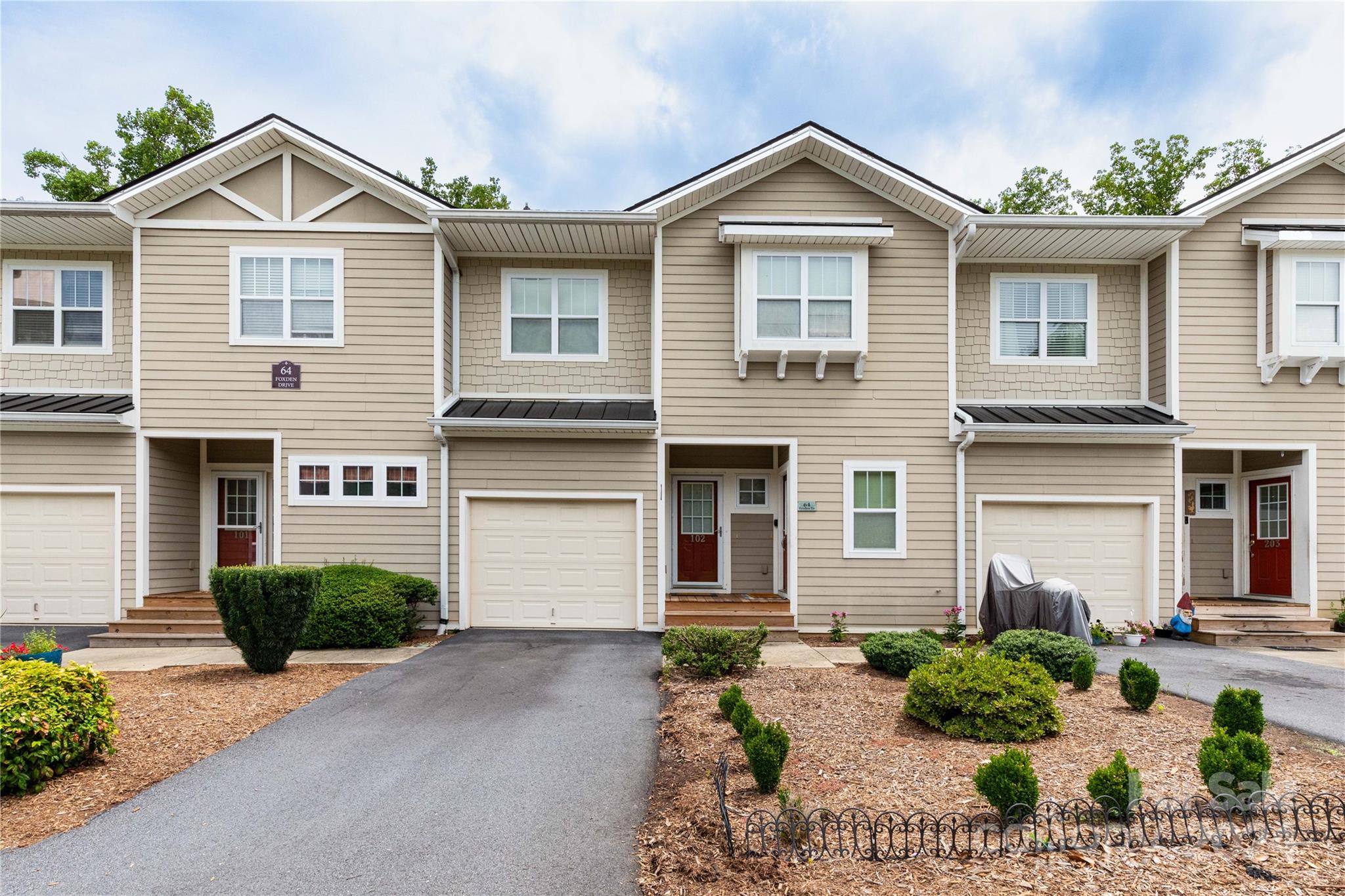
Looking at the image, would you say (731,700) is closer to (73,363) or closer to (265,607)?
(265,607)

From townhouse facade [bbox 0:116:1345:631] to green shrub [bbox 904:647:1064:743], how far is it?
17.4 ft

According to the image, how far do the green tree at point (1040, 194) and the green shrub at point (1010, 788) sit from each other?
20.9 metres

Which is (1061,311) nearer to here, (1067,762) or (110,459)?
(1067,762)

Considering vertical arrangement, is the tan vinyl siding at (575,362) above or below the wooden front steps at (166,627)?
above

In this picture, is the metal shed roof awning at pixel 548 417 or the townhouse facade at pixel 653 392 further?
the townhouse facade at pixel 653 392

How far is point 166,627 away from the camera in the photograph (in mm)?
10672

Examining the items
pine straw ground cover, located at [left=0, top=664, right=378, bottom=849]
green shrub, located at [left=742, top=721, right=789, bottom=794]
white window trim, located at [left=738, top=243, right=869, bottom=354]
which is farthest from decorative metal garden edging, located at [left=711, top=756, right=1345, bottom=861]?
white window trim, located at [left=738, top=243, right=869, bottom=354]

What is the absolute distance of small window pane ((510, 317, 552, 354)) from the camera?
1215 centimetres

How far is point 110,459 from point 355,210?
525 centimetres

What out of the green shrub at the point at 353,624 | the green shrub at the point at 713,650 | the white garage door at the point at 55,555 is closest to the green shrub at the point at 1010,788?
the green shrub at the point at 713,650

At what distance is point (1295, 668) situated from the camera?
9094 millimetres

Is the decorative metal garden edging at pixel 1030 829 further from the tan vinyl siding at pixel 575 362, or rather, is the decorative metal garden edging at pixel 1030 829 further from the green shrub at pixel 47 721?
the tan vinyl siding at pixel 575 362

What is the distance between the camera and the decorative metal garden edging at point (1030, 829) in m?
3.71

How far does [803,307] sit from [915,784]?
7797 millimetres
